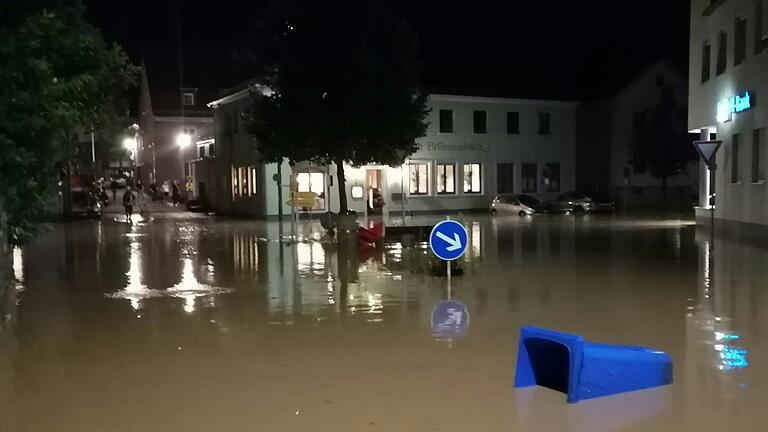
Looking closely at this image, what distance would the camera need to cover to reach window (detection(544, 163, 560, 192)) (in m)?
43.0

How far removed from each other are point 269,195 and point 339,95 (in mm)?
13533

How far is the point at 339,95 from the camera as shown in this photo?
2347 cm

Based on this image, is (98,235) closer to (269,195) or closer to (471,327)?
(269,195)

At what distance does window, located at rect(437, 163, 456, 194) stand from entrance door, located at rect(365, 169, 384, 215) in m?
3.70

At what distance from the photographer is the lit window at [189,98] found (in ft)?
195

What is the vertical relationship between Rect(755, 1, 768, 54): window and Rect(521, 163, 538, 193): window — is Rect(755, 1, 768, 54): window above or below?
above

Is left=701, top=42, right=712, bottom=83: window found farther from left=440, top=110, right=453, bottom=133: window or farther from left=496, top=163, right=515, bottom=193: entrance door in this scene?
left=496, top=163, right=515, bottom=193: entrance door

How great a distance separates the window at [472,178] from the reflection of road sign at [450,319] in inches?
1181

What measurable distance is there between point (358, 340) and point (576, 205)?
2966 centimetres

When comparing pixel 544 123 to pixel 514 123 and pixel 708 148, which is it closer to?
pixel 514 123

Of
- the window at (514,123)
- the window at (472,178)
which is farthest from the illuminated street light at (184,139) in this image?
the window at (514,123)

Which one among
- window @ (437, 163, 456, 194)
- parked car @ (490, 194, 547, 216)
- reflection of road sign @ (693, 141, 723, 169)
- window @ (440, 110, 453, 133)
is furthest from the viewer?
window @ (437, 163, 456, 194)

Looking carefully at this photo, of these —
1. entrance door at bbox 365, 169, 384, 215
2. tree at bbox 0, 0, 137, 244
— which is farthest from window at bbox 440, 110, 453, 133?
tree at bbox 0, 0, 137, 244

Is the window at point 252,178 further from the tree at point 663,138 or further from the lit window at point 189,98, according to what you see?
the lit window at point 189,98
